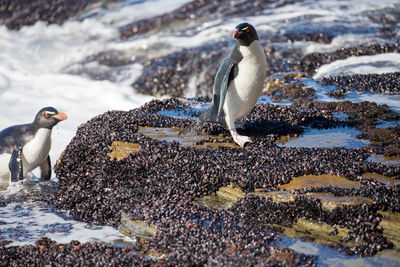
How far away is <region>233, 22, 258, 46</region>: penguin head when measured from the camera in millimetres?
7367

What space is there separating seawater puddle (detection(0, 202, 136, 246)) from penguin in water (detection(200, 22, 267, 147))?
2553 mm

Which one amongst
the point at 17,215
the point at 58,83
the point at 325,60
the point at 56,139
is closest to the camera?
the point at 17,215

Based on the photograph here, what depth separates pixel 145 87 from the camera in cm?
1836

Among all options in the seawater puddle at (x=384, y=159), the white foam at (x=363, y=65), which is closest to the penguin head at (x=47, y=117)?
the seawater puddle at (x=384, y=159)

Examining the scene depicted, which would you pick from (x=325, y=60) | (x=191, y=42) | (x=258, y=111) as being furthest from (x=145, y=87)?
(x=258, y=111)

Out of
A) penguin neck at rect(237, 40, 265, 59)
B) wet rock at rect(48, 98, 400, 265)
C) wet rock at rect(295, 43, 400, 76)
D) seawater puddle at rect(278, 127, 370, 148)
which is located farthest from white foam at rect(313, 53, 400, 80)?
penguin neck at rect(237, 40, 265, 59)

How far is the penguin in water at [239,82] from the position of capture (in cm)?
762

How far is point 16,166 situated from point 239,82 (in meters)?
4.17

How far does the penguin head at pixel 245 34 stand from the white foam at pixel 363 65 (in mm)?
7003

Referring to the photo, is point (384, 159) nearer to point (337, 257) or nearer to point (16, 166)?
point (337, 257)

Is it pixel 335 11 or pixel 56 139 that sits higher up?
pixel 335 11

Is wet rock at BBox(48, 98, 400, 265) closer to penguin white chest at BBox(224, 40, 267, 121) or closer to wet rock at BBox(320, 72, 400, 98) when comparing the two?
penguin white chest at BBox(224, 40, 267, 121)

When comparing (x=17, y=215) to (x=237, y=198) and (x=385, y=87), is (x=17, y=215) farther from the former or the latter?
(x=385, y=87)

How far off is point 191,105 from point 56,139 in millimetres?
5643
